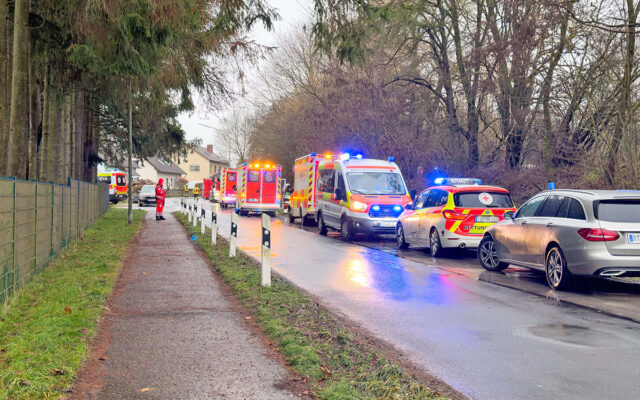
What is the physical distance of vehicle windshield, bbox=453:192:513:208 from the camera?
15745 millimetres

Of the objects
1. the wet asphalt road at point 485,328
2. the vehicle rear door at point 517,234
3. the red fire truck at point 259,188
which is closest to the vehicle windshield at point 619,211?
the wet asphalt road at point 485,328

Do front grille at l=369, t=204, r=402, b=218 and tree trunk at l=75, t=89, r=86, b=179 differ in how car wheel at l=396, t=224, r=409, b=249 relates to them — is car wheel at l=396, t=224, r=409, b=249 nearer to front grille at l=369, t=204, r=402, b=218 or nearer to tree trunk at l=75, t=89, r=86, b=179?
front grille at l=369, t=204, r=402, b=218

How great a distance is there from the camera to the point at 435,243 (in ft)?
53.7

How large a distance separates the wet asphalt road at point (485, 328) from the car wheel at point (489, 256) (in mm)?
336

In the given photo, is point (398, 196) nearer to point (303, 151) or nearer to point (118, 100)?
point (118, 100)

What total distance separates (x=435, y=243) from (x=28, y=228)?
930cm

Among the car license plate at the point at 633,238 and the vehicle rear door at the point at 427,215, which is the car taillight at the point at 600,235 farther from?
the vehicle rear door at the point at 427,215

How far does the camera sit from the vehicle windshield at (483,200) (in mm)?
15745

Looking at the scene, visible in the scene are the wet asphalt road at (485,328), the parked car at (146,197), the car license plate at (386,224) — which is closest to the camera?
the wet asphalt road at (485,328)

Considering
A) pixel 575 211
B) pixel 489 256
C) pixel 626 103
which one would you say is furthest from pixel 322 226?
pixel 575 211

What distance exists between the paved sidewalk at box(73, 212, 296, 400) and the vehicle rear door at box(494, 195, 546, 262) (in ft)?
17.7

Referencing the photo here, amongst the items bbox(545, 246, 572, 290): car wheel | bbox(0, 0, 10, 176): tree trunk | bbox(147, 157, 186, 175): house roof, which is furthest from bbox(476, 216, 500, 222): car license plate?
bbox(147, 157, 186, 175): house roof

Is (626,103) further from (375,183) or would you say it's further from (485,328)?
(485,328)

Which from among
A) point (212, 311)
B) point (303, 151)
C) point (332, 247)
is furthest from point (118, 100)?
point (303, 151)
